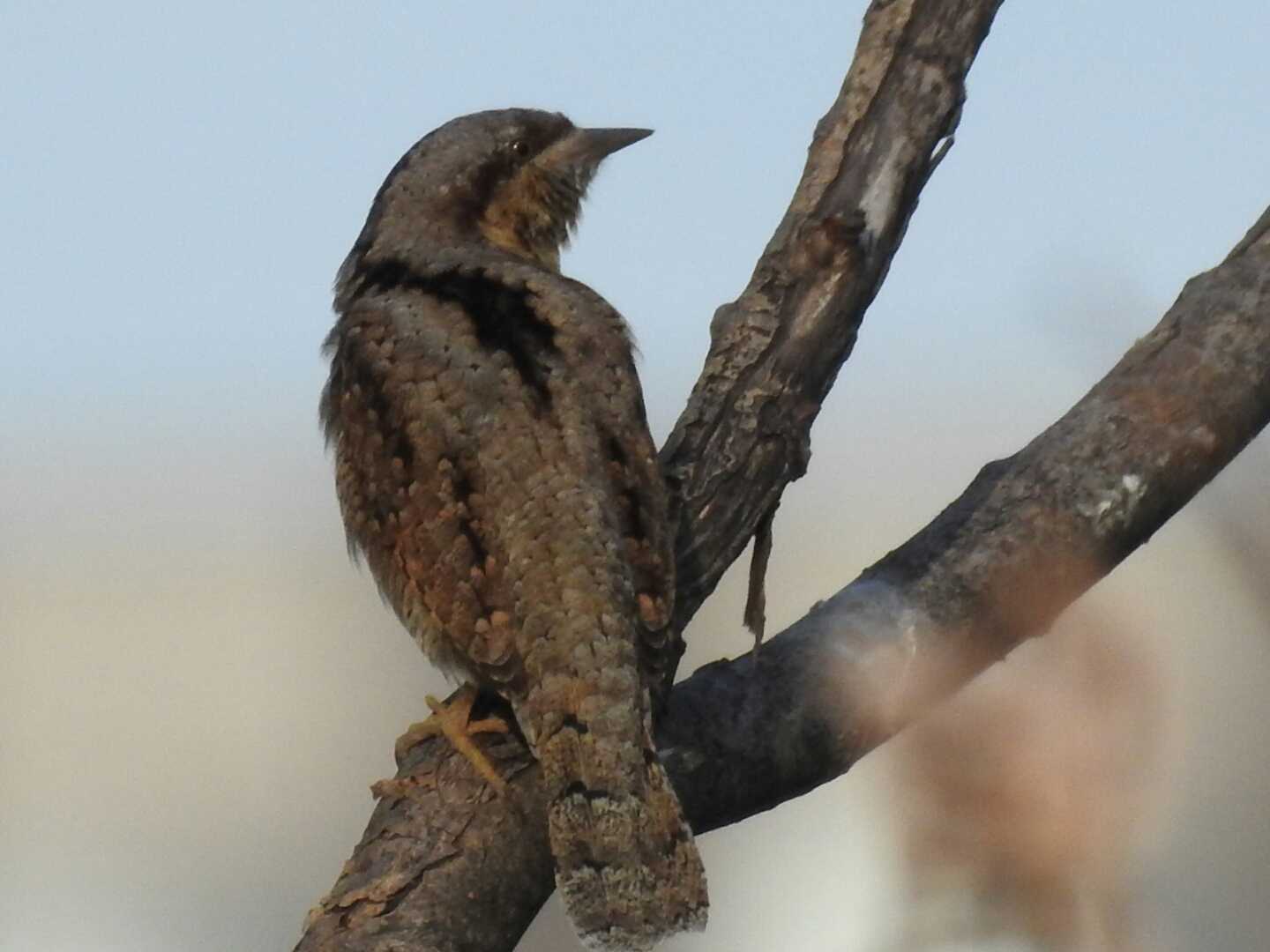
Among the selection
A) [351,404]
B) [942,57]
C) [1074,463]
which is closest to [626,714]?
[351,404]

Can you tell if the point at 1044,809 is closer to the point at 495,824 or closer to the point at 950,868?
the point at 950,868

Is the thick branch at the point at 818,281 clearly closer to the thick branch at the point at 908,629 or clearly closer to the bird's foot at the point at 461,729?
the thick branch at the point at 908,629

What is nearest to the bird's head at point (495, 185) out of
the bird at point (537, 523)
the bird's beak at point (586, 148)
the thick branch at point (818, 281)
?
the bird's beak at point (586, 148)

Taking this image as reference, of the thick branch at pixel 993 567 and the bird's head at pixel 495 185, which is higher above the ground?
the bird's head at pixel 495 185

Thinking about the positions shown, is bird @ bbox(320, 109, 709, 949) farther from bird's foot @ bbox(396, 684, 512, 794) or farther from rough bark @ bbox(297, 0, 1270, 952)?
rough bark @ bbox(297, 0, 1270, 952)

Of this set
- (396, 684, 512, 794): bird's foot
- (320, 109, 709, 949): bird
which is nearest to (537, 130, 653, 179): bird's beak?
(320, 109, 709, 949): bird

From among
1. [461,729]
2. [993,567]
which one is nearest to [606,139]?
[993,567]
